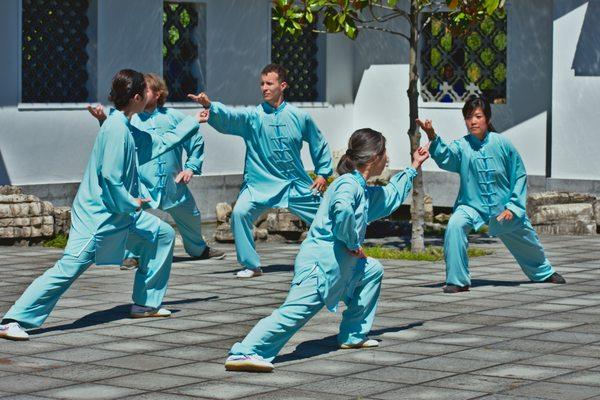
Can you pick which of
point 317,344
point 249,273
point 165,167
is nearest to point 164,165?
point 165,167

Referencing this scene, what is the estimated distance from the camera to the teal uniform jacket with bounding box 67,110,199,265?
966cm

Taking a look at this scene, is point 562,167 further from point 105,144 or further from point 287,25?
point 105,144

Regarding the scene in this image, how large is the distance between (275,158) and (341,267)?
4.40 metres

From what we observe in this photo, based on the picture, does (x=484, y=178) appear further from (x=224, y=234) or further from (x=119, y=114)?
(x=224, y=234)

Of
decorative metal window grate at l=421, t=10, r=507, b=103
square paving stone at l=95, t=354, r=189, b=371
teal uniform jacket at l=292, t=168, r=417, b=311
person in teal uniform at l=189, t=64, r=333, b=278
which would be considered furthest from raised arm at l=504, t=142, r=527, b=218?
decorative metal window grate at l=421, t=10, r=507, b=103

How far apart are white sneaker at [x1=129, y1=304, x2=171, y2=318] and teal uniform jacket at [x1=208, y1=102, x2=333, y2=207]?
9.27 feet

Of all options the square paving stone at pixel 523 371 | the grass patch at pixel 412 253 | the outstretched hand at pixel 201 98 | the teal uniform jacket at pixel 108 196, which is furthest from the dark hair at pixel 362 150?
the grass patch at pixel 412 253

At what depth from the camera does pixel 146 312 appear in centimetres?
1041

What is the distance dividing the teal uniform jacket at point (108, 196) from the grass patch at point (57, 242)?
525 cm

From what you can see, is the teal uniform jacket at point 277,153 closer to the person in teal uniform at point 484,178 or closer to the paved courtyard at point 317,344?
the paved courtyard at point 317,344

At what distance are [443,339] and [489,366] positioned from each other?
38.5 inches

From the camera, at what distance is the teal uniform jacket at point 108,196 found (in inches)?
380

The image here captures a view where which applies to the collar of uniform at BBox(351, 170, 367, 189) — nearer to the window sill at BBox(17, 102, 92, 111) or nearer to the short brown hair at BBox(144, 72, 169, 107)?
the short brown hair at BBox(144, 72, 169, 107)

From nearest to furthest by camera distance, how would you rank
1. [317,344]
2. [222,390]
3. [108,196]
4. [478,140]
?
[222,390] → [317,344] → [108,196] → [478,140]
